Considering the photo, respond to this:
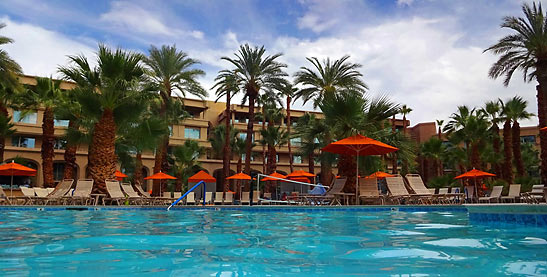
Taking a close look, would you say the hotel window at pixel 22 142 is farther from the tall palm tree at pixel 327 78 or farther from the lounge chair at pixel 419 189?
the lounge chair at pixel 419 189

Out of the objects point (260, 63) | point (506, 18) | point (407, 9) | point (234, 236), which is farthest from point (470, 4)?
point (260, 63)

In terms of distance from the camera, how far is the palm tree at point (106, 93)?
15945 millimetres

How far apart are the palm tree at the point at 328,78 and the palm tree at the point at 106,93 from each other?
13603 millimetres

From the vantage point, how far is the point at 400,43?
15992 mm

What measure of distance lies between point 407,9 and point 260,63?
14.6 m

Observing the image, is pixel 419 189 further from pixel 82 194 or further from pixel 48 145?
pixel 48 145

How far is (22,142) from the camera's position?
3359 cm

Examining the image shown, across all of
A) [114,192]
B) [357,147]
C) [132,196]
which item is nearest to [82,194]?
[114,192]

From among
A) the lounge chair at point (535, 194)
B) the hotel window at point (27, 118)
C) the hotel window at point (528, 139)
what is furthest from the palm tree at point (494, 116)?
the hotel window at point (27, 118)

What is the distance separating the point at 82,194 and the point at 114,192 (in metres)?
1.10

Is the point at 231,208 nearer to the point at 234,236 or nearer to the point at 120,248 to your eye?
the point at 234,236

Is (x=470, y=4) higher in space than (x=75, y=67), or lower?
higher

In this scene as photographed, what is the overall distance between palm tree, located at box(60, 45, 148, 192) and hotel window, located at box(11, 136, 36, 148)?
67.4 feet

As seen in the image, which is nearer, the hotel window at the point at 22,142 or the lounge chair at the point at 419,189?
the lounge chair at the point at 419,189
